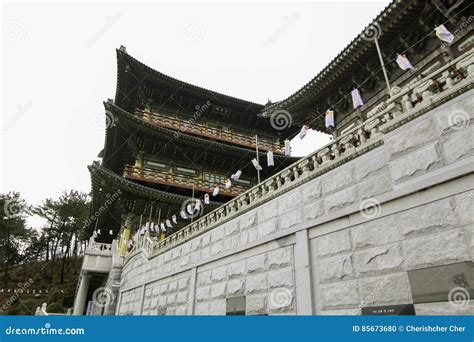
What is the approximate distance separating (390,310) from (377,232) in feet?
3.86

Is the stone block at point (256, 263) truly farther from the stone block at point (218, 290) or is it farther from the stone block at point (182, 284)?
the stone block at point (182, 284)

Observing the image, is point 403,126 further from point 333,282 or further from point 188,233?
point 188,233

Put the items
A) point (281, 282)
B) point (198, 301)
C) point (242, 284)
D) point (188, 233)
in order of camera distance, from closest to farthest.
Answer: point (281, 282)
point (242, 284)
point (198, 301)
point (188, 233)

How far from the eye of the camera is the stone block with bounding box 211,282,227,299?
7906 millimetres

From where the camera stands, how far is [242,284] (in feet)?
24.1

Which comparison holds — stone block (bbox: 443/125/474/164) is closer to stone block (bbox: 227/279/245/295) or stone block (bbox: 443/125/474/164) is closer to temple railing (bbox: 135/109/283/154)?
stone block (bbox: 227/279/245/295)

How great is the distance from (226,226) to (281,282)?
2.81 meters

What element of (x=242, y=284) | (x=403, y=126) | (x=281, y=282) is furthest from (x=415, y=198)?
(x=242, y=284)

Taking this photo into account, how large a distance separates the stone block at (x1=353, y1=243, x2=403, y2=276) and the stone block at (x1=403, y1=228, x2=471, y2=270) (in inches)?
5.7

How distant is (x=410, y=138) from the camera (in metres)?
4.85

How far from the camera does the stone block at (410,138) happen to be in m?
4.64

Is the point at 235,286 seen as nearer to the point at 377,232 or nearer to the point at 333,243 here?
the point at 333,243

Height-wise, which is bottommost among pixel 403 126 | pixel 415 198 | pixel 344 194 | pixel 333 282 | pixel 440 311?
pixel 440 311

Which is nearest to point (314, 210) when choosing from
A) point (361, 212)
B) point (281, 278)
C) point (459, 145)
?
point (361, 212)
